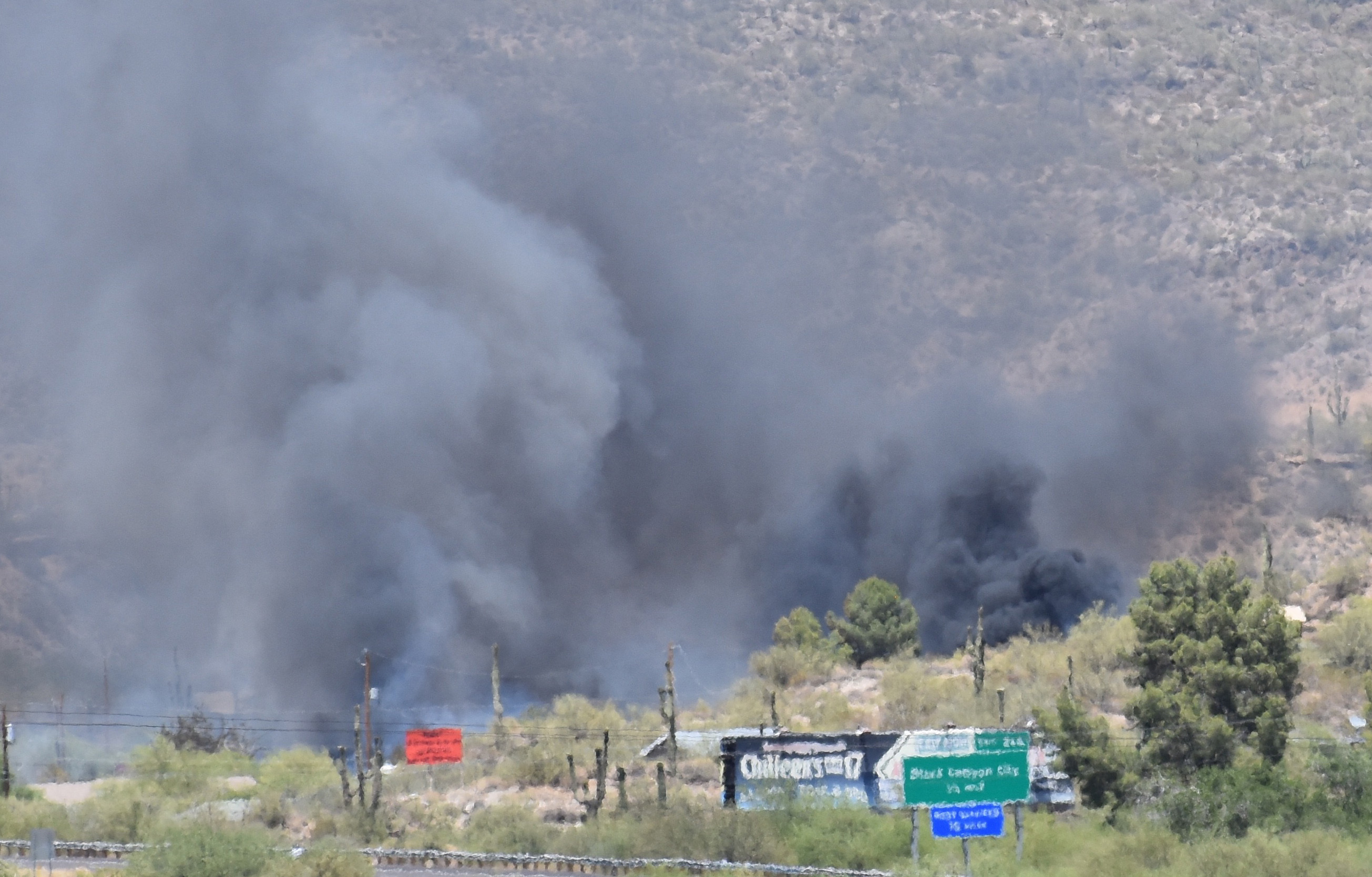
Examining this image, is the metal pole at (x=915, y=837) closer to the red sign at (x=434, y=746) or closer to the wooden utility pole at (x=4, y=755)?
the red sign at (x=434, y=746)

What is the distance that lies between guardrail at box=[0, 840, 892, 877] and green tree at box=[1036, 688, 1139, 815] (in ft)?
26.2

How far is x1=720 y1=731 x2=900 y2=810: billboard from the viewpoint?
57.4 metres

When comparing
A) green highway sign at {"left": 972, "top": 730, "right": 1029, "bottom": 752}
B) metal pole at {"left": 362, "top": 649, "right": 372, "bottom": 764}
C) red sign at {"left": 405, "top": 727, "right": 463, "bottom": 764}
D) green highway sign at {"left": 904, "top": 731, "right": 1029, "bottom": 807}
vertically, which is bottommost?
green highway sign at {"left": 904, "top": 731, "right": 1029, "bottom": 807}

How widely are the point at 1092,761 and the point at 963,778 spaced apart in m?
14.4

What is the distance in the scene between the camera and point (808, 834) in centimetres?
5356

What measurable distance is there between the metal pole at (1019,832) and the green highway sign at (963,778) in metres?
6.88

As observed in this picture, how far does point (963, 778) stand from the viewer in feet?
133

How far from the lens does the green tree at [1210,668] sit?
55.0 meters

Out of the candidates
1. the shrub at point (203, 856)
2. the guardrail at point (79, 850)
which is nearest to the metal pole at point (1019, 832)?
the shrub at point (203, 856)

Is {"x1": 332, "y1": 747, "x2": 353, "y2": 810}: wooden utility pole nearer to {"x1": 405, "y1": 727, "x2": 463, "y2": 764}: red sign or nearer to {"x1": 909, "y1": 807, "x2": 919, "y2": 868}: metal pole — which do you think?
{"x1": 405, "y1": 727, "x2": 463, "y2": 764}: red sign

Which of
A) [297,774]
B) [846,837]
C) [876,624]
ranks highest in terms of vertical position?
[876,624]

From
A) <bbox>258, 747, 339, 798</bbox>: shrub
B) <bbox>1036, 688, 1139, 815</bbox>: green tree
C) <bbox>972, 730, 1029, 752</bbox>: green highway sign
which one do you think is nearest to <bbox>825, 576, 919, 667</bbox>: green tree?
<bbox>258, 747, 339, 798</bbox>: shrub

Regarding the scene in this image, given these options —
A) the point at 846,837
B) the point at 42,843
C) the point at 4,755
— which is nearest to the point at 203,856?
the point at 42,843

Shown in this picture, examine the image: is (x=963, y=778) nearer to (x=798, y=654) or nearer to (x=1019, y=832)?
(x=1019, y=832)
